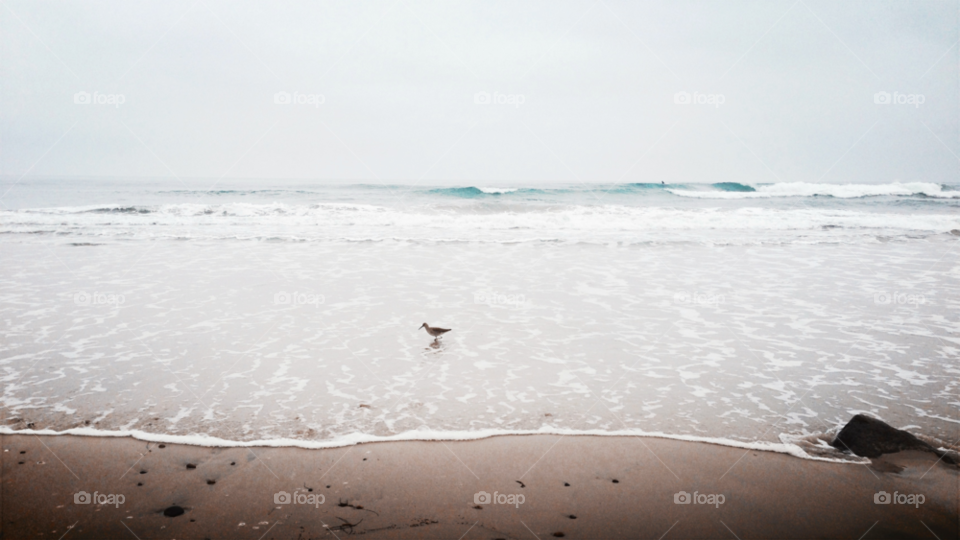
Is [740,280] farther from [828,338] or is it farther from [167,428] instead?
[167,428]

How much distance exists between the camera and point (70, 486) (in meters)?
3.12

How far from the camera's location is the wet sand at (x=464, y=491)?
2799 millimetres

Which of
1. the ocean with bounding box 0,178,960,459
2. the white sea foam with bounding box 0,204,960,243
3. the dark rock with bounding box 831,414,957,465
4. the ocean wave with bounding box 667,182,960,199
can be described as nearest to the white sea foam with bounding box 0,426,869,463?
the ocean with bounding box 0,178,960,459

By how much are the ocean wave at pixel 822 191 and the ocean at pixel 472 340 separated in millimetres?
26960

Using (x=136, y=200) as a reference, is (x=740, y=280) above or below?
below

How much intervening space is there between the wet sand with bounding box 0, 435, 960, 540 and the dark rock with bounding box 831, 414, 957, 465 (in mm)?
80

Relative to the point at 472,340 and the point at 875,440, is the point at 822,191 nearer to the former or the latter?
the point at 472,340

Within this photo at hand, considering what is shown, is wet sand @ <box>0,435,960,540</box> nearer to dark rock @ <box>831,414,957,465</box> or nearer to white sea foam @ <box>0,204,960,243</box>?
dark rock @ <box>831,414,957,465</box>

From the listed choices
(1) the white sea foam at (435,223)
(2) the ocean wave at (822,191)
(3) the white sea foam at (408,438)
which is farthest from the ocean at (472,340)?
(2) the ocean wave at (822,191)

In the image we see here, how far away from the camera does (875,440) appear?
358cm

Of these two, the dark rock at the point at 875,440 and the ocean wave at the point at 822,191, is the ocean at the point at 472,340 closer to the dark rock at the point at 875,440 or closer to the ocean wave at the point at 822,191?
the dark rock at the point at 875,440

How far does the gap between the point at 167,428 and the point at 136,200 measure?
Result: 32.2 meters

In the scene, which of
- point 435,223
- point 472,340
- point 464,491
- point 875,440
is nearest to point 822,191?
point 435,223

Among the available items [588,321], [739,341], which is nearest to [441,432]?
[588,321]
